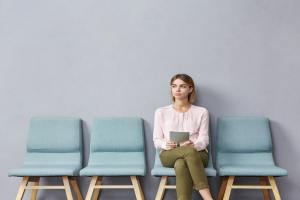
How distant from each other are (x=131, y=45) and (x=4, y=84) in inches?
45.7

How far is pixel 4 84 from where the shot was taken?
14.0 ft

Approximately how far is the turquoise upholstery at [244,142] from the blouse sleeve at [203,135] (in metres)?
0.21

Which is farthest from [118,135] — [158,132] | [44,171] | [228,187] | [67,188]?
[228,187]

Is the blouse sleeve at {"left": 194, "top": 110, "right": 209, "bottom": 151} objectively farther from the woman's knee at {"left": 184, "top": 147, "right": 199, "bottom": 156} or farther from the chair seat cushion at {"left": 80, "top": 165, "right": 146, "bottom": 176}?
the chair seat cushion at {"left": 80, "top": 165, "right": 146, "bottom": 176}

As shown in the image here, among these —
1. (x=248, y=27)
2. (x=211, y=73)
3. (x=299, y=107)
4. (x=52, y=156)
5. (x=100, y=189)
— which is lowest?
(x=100, y=189)

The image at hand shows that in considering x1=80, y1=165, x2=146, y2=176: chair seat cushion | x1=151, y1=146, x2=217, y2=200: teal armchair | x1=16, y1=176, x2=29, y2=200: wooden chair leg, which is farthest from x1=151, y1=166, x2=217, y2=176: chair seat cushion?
x1=16, y1=176, x2=29, y2=200: wooden chair leg

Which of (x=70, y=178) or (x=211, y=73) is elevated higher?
(x=211, y=73)

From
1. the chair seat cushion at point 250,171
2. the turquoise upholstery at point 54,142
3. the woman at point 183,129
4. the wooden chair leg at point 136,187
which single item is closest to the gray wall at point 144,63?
the turquoise upholstery at point 54,142

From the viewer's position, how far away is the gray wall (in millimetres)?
4117

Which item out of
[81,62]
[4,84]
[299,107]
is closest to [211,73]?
[299,107]

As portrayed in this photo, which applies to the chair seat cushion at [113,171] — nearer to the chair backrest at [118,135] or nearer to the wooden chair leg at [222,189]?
the chair backrest at [118,135]

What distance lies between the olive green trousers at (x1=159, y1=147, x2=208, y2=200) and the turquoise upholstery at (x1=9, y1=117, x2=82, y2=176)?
87 centimetres

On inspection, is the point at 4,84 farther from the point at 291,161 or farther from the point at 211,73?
the point at 291,161

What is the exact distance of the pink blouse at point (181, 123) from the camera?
3877mm
